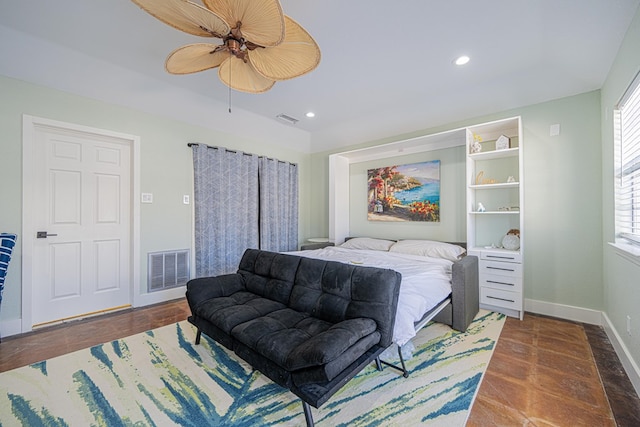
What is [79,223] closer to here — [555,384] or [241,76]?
[241,76]

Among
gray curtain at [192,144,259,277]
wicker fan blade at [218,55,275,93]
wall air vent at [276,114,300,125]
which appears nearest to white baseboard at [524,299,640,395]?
wicker fan blade at [218,55,275,93]

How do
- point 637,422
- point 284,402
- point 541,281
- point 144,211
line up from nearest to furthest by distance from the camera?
1. point 637,422
2. point 284,402
3. point 541,281
4. point 144,211

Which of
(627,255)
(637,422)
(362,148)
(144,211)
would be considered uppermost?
(362,148)

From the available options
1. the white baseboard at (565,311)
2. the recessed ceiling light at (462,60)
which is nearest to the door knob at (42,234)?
the recessed ceiling light at (462,60)

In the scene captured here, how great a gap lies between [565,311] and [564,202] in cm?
119

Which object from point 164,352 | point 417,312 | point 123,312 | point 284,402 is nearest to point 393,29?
point 417,312

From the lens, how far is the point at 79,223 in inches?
116

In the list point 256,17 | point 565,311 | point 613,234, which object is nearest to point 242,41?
point 256,17

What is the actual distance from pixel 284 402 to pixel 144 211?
2.84m

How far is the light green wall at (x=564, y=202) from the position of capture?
277 centimetres

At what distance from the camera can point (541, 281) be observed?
3049 mm

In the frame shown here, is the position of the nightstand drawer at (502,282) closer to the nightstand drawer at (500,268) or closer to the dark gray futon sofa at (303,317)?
the nightstand drawer at (500,268)

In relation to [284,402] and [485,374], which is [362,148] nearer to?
[485,374]

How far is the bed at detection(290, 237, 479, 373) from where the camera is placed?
1.97 metres
